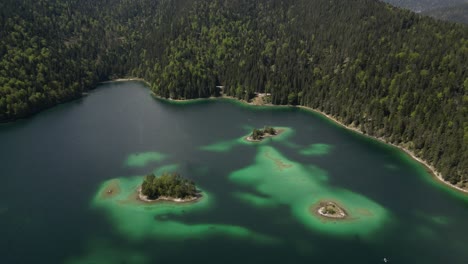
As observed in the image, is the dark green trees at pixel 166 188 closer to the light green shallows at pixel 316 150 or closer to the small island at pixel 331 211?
the small island at pixel 331 211

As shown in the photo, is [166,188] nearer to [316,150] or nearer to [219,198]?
[219,198]

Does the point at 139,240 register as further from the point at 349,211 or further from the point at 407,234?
the point at 407,234

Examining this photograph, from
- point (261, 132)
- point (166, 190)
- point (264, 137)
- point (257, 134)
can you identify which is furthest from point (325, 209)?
point (261, 132)

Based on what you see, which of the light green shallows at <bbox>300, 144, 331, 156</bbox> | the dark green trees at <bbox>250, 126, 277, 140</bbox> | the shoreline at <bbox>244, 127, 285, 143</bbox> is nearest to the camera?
the light green shallows at <bbox>300, 144, 331, 156</bbox>

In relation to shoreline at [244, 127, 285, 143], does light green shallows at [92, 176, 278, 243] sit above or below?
below

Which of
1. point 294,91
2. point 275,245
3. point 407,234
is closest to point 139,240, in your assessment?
point 275,245

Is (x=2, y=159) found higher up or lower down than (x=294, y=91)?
lower down

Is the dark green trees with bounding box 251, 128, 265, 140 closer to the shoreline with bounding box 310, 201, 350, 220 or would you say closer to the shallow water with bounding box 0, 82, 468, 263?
the shallow water with bounding box 0, 82, 468, 263

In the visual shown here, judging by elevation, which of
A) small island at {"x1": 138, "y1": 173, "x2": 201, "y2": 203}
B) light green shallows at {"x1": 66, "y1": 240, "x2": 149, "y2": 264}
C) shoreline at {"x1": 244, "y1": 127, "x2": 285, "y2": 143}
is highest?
shoreline at {"x1": 244, "y1": 127, "x2": 285, "y2": 143}

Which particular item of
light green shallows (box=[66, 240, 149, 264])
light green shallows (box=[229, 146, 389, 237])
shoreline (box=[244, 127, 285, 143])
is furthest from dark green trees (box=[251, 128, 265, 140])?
light green shallows (box=[66, 240, 149, 264])
